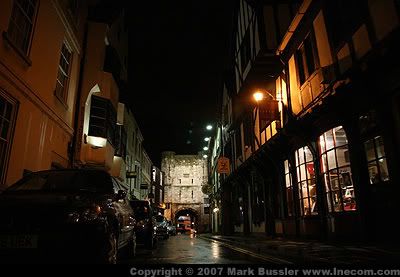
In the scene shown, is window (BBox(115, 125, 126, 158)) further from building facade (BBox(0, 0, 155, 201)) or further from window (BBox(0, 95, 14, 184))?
window (BBox(0, 95, 14, 184))

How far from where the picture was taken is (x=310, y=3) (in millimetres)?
11328

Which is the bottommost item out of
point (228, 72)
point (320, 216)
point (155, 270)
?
point (155, 270)

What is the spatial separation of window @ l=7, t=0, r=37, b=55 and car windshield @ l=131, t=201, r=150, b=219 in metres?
6.52

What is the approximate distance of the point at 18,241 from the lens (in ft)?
14.3

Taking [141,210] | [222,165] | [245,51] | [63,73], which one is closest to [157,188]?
[222,165]

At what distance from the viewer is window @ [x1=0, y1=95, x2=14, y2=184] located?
8562mm

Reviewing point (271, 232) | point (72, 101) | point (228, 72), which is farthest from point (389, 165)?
point (228, 72)

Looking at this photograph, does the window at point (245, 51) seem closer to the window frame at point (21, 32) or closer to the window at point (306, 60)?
the window at point (306, 60)

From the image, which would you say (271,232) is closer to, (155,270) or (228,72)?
(155,270)

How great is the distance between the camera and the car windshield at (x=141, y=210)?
39.7 ft

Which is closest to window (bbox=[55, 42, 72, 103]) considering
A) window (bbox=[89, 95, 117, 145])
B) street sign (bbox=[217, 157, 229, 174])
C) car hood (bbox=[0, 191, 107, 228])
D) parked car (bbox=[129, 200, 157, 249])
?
window (bbox=[89, 95, 117, 145])

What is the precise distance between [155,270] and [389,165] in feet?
20.8

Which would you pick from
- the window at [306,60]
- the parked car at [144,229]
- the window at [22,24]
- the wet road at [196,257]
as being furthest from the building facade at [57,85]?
the window at [306,60]

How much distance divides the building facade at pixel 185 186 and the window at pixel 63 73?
42390mm
